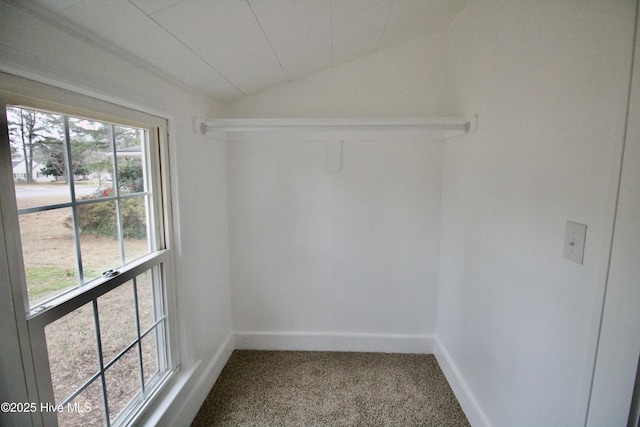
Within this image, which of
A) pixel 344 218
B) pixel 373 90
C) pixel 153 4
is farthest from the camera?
pixel 344 218

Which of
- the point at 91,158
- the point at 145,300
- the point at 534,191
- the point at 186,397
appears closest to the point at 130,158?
the point at 91,158

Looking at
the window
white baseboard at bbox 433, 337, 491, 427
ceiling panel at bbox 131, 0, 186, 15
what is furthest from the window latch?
white baseboard at bbox 433, 337, 491, 427

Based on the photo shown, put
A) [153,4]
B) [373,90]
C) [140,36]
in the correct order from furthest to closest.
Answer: [373,90], [140,36], [153,4]

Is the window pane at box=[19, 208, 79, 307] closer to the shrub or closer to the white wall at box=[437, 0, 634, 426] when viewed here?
the shrub

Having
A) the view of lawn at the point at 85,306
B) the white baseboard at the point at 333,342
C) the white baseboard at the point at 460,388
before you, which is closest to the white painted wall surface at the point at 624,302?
the white baseboard at the point at 460,388

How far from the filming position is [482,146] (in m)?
1.34

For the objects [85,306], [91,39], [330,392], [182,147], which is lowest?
[330,392]

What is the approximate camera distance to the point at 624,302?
670 mm

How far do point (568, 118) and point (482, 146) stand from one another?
0.51 m

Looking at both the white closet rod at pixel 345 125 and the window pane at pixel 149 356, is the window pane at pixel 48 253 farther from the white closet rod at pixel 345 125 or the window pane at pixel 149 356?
the white closet rod at pixel 345 125

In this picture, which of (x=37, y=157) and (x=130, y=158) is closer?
(x=37, y=157)

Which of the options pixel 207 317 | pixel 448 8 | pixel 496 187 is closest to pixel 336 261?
pixel 207 317

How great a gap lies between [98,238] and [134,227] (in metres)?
0.20

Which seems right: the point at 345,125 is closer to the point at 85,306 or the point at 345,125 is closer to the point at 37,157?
the point at 37,157
